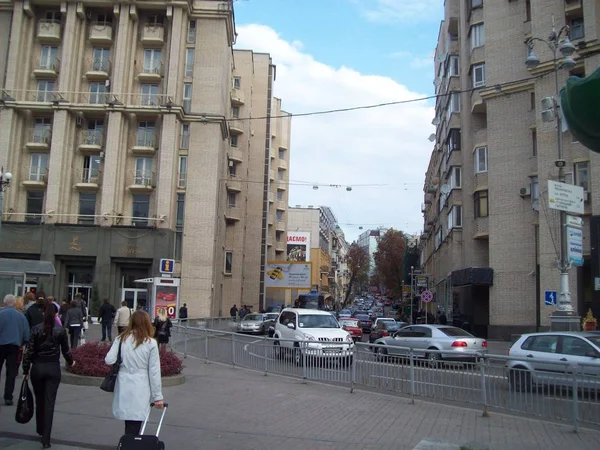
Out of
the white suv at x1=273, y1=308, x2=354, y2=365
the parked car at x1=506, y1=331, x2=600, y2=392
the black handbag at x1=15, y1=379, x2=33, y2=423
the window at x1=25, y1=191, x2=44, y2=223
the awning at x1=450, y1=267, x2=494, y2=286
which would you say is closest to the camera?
the black handbag at x1=15, y1=379, x2=33, y2=423

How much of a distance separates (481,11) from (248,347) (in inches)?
1181

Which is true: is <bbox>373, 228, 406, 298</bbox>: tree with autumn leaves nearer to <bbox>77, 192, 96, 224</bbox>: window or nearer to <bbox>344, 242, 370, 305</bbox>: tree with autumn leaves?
<bbox>344, 242, 370, 305</bbox>: tree with autumn leaves

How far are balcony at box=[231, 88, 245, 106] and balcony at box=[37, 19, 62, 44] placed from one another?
1813 centimetres

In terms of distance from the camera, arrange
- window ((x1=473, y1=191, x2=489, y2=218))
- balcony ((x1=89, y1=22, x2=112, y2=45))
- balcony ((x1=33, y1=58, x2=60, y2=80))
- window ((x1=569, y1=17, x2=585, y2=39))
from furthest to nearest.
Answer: balcony ((x1=89, y1=22, x2=112, y2=45)) → balcony ((x1=33, y1=58, x2=60, y2=80)) → window ((x1=473, y1=191, x2=489, y2=218)) → window ((x1=569, y1=17, x2=585, y2=39))

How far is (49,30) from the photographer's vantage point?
43.2 m

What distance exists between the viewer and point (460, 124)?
1606 inches

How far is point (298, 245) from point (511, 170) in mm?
64108

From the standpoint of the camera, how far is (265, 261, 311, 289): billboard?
5631cm

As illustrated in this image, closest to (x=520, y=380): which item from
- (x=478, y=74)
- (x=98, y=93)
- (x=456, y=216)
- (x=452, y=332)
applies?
(x=452, y=332)

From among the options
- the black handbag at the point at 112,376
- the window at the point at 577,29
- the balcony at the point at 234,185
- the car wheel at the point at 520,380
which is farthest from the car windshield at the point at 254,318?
the black handbag at the point at 112,376

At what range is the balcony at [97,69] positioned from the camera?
43.1m

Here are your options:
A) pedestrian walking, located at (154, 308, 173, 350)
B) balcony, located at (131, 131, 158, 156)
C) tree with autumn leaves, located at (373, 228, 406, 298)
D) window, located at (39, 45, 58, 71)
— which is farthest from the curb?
tree with autumn leaves, located at (373, 228, 406, 298)

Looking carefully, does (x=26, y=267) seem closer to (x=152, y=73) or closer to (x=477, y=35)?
(x=152, y=73)

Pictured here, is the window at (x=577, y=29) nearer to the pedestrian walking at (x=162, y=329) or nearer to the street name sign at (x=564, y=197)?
the street name sign at (x=564, y=197)
